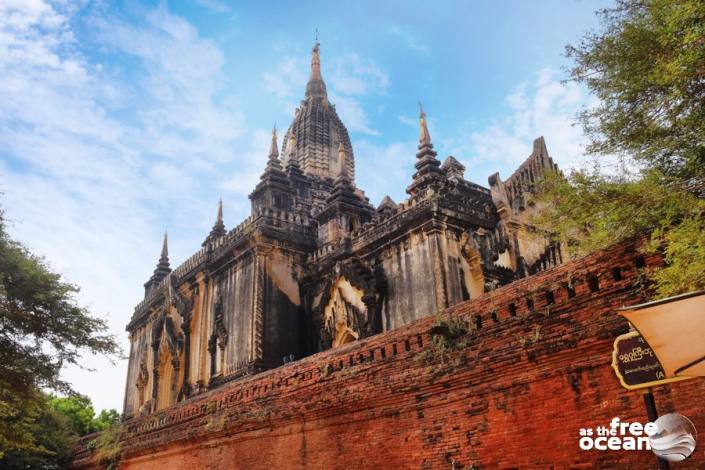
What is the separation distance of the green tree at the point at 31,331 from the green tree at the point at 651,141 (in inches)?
473

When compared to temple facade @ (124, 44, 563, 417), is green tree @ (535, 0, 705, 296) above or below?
below

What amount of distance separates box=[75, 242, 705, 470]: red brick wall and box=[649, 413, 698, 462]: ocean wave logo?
766 millimetres

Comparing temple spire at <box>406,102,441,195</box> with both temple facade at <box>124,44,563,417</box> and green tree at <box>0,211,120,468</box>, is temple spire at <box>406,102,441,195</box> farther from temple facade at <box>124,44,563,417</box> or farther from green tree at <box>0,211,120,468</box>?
green tree at <box>0,211,120,468</box>

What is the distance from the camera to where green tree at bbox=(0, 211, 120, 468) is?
48.2 ft

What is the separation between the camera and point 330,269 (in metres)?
18.8

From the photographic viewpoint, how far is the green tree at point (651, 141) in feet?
20.1

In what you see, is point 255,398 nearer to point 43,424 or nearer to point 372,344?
point 372,344

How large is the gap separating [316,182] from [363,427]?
19749 mm

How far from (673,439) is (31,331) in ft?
46.5

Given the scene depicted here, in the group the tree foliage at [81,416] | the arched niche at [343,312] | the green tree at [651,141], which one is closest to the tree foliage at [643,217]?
the green tree at [651,141]

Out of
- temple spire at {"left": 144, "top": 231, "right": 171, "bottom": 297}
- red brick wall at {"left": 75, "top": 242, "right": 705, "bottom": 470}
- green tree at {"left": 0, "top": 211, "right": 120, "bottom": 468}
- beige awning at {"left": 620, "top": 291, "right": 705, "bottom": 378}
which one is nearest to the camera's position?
beige awning at {"left": 620, "top": 291, "right": 705, "bottom": 378}

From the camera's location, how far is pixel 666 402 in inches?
241

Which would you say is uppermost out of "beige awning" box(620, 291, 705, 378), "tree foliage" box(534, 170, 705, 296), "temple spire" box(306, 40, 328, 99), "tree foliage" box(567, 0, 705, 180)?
"temple spire" box(306, 40, 328, 99)

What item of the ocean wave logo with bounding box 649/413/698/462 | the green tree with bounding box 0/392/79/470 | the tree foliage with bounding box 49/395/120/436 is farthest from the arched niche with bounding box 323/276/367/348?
the tree foliage with bounding box 49/395/120/436
